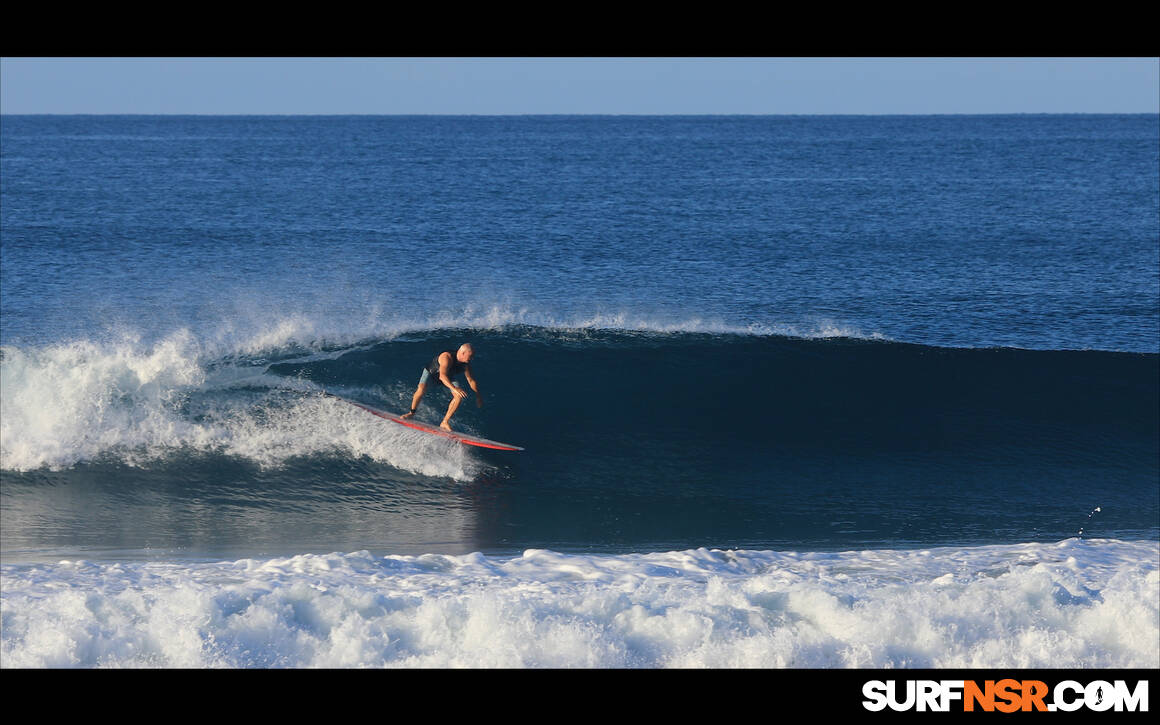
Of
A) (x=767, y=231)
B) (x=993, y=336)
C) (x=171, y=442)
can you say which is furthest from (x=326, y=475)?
(x=767, y=231)

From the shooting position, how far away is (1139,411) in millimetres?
14242

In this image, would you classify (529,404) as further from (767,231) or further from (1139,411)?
(767,231)

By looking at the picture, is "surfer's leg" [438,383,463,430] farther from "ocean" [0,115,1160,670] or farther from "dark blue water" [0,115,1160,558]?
"dark blue water" [0,115,1160,558]

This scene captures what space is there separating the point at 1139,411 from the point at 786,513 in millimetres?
6513

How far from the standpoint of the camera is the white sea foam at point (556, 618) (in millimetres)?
7508

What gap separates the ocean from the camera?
25.5 feet

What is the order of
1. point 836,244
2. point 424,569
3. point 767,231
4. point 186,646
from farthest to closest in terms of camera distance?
point 767,231
point 836,244
point 424,569
point 186,646

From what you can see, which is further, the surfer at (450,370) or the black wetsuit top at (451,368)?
the black wetsuit top at (451,368)

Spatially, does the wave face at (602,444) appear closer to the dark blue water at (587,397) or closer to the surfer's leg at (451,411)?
the dark blue water at (587,397)
